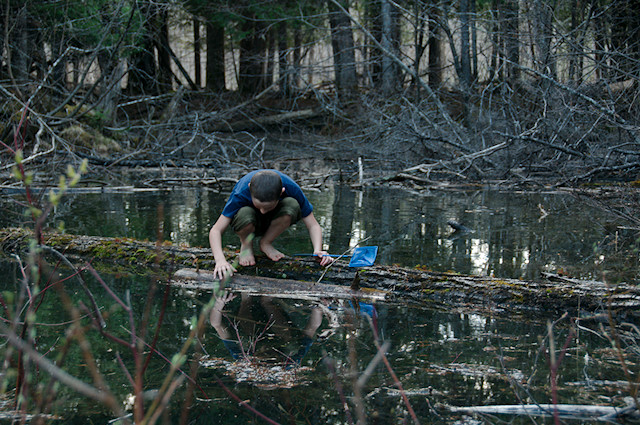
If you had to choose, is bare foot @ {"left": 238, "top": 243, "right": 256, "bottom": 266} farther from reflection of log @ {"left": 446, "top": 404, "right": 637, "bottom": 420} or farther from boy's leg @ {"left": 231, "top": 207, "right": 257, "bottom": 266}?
reflection of log @ {"left": 446, "top": 404, "right": 637, "bottom": 420}

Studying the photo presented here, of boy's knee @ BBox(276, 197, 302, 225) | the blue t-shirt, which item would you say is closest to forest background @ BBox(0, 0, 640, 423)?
the blue t-shirt

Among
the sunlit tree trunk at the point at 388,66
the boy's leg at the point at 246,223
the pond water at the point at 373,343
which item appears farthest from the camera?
the sunlit tree trunk at the point at 388,66

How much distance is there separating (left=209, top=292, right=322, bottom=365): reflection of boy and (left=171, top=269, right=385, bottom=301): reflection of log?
10 centimetres

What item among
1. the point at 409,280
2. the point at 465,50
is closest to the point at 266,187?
the point at 409,280

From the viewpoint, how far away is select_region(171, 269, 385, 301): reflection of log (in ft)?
13.8

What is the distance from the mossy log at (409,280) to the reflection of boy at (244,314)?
42cm

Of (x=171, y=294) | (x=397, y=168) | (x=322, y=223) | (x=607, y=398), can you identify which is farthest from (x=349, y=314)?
(x=397, y=168)

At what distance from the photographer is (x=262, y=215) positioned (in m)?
4.82

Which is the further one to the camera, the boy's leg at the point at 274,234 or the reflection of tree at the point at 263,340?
the boy's leg at the point at 274,234

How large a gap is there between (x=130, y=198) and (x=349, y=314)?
6543 millimetres

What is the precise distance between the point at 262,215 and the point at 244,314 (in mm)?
1126

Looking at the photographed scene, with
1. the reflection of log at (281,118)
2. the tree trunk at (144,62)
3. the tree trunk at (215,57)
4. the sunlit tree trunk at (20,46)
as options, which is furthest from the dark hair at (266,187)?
the tree trunk at (215,57)

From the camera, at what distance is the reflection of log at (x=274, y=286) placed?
166 inches

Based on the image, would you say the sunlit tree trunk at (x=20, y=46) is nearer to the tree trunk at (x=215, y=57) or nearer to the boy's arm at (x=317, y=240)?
the boy's arm at (x=317, y=240)
